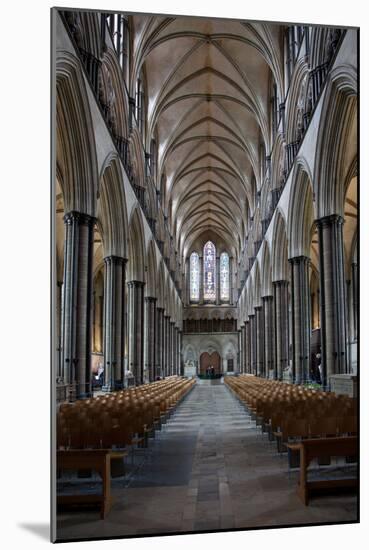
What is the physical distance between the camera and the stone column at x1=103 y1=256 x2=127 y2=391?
18062 millimetres

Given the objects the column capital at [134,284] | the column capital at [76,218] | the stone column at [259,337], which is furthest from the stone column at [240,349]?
the column capital at [76,218]

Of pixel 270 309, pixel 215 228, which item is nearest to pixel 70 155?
pixel 270 309

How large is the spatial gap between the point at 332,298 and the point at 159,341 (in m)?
21.1

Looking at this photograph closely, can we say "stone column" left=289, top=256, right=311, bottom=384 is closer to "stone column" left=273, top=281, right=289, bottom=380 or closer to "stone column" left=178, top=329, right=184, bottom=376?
"stone column" left=273, top=281, right=289, bottom=380

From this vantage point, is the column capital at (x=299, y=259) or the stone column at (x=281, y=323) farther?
the stone column at (x=281, y=323)

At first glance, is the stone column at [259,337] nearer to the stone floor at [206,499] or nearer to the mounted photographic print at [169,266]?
the mounted photographic print at [169,266]

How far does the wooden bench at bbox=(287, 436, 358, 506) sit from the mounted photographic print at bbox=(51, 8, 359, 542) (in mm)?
22

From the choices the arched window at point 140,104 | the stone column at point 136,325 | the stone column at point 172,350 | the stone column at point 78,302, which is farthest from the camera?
the stone column at point 172,350

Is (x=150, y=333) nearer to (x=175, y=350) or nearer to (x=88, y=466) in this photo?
(x=175, y=350)

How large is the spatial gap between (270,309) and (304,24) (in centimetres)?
2494

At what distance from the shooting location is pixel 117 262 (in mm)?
19078

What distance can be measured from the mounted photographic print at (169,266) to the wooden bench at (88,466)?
2 centimetres

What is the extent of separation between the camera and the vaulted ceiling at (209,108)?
1596cm

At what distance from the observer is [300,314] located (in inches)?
813
